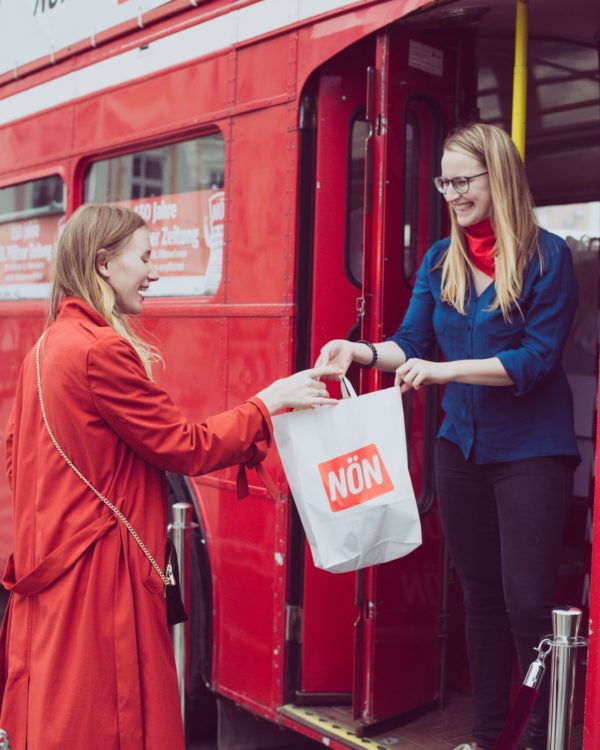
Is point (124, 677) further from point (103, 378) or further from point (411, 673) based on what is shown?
point (411, 673)

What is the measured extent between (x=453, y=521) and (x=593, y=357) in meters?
1.49

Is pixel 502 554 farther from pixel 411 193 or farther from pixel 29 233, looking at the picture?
pixel 29 233

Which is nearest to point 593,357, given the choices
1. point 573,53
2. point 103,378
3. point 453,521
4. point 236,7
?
point 573,53

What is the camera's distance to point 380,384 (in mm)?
3236

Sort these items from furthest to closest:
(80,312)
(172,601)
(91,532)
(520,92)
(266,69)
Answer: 1. (266,69)
2. (520,92)
3. (172,601)
4. (80,312)
5. (91,532)

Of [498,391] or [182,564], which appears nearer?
[498,391]

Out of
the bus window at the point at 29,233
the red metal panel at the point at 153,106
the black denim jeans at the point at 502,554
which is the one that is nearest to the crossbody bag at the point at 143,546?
the black denim jeans at the point at 502,554

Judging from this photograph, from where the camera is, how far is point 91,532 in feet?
7.52

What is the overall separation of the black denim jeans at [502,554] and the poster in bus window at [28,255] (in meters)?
2.53

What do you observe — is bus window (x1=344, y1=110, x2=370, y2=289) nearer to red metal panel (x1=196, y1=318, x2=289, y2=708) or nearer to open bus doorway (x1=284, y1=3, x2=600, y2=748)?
open bus doorway (x1=284, y1=3, x2=600, y2=748)

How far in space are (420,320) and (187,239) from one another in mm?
1249

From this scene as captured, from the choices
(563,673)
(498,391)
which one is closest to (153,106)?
(498,391)

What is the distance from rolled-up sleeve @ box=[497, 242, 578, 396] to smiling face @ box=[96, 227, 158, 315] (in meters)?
0.92

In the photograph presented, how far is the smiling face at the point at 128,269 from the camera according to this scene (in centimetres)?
245
